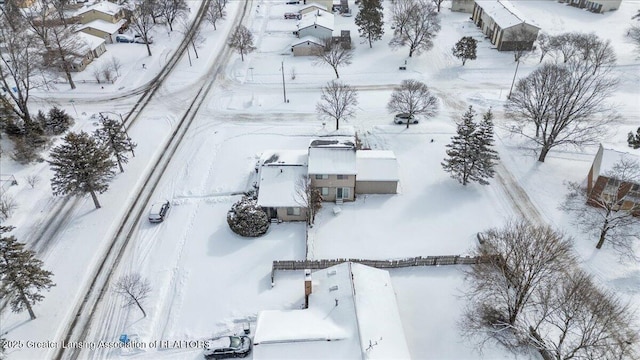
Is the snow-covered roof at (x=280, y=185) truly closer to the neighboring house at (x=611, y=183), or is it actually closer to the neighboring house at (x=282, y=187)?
the neighboring house at (x=282, y=187)

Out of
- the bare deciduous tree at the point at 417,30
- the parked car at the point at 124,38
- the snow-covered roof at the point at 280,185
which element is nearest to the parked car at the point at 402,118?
the snow-covered roof at the point at 280,185

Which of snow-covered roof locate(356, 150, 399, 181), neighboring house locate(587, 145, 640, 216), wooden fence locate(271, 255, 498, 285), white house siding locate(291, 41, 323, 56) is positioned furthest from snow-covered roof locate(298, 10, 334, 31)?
wooden fence locate(271, 255, 498, 285)

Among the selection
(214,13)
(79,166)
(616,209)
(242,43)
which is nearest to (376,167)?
(616,209)

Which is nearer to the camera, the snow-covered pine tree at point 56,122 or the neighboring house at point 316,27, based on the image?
the snow-covered pine tree at point 56,122

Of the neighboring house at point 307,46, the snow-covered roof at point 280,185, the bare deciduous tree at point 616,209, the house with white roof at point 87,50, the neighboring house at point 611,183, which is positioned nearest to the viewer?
the bare deciduous tree at point 616,209

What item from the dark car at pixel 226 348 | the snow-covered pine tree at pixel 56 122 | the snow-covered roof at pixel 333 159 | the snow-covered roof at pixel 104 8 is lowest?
the dark car at pixel 226 348

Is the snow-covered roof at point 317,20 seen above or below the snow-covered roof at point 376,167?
above

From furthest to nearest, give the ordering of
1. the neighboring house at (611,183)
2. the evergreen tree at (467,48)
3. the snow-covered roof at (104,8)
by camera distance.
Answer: the snow-covered roof at (104,8) → the evergreen tree at (467,48) → the neighboring house at (611,183)
